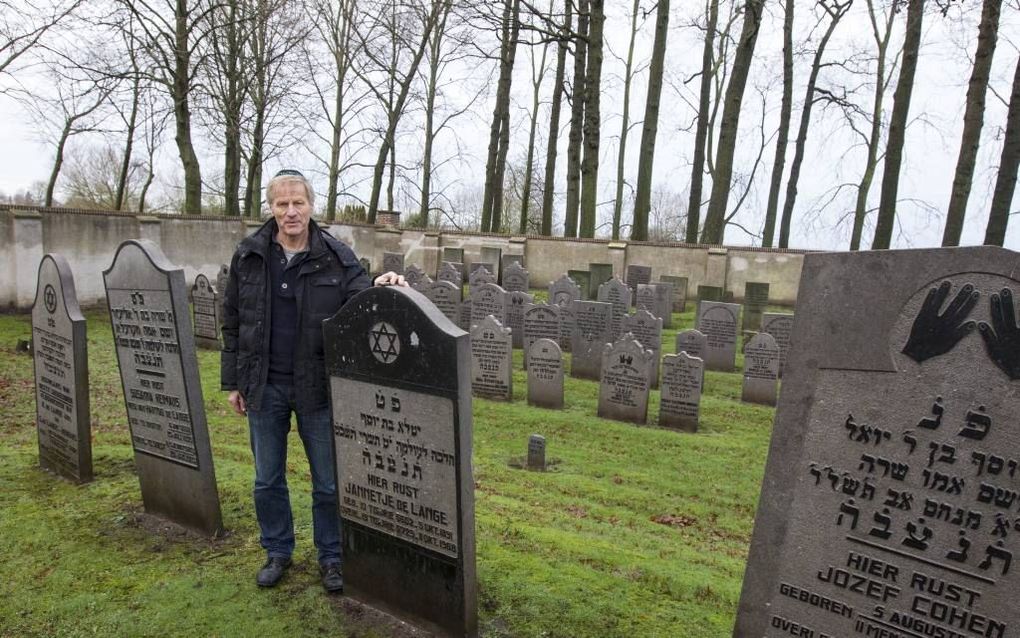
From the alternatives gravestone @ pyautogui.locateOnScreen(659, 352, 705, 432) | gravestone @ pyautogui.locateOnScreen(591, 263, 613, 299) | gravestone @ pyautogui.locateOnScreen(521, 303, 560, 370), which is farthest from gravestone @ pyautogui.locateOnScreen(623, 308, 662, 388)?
gravestone @ pyautogui.locateOnScreen(591, 263, 613, 299)

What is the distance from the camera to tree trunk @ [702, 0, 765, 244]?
60.4 feet

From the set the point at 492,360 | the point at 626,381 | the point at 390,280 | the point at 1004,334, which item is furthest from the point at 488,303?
the point at 1004,334

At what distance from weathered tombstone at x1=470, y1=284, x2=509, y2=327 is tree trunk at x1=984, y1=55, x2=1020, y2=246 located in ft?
32.5

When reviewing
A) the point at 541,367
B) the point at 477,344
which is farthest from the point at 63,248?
the point at 541,367

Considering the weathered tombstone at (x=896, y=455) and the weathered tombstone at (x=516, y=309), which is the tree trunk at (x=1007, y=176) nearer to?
the weathered tombstone at (x=516, y=309)

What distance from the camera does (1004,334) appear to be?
6.74 feet

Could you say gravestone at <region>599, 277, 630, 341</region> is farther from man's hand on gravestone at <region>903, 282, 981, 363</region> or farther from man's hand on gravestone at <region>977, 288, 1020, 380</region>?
man's hand on gravestone at <region>977, 288, 1020, 380</region>

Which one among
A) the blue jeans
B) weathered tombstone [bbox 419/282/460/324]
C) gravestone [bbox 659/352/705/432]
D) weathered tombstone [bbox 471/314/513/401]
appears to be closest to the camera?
the blue jeans

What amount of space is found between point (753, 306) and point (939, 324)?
503 inches

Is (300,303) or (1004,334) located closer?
(1004,334)

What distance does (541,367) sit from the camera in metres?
8.58

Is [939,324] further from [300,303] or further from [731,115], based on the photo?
[731,115]

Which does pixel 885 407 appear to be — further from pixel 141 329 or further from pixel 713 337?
pixel 713 337

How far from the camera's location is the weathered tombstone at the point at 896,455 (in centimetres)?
211
